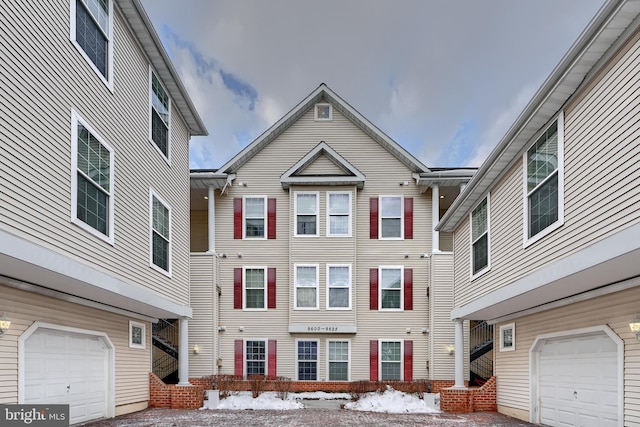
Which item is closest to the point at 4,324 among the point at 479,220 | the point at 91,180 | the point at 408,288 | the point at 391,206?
the point at 91,180

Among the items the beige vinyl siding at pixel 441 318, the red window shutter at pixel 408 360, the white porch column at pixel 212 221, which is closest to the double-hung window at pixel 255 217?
the white porch column at pixel 212 221

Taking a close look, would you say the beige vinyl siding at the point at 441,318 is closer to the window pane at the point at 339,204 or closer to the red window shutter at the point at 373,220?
the red window shutter at the point at 373,220

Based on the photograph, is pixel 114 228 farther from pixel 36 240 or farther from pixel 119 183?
pixel 36 240

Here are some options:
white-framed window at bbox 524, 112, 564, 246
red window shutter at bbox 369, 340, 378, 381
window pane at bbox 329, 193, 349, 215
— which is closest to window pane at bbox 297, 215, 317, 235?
window pane at bbox 329, 193, 349, 215

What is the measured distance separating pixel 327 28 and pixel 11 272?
3117cm

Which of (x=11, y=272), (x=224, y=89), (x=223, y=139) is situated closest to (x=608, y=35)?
(x=11, y=272)

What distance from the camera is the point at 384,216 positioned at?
17.2 metres

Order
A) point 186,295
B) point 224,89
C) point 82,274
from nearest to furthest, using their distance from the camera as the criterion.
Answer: point 82,274 → point 186,295 → point 224,89

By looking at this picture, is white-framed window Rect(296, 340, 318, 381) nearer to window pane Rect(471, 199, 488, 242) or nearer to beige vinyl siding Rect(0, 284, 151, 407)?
beige vinyl siding Rect(0, 284, 151, 407)

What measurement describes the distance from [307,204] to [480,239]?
7.14 metres

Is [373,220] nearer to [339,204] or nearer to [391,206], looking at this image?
[391,206]

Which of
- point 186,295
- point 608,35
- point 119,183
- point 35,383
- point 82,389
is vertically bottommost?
point 82,389

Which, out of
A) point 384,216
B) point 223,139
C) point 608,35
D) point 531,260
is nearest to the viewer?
point 608,35

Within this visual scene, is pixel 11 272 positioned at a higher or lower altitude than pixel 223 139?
lower
